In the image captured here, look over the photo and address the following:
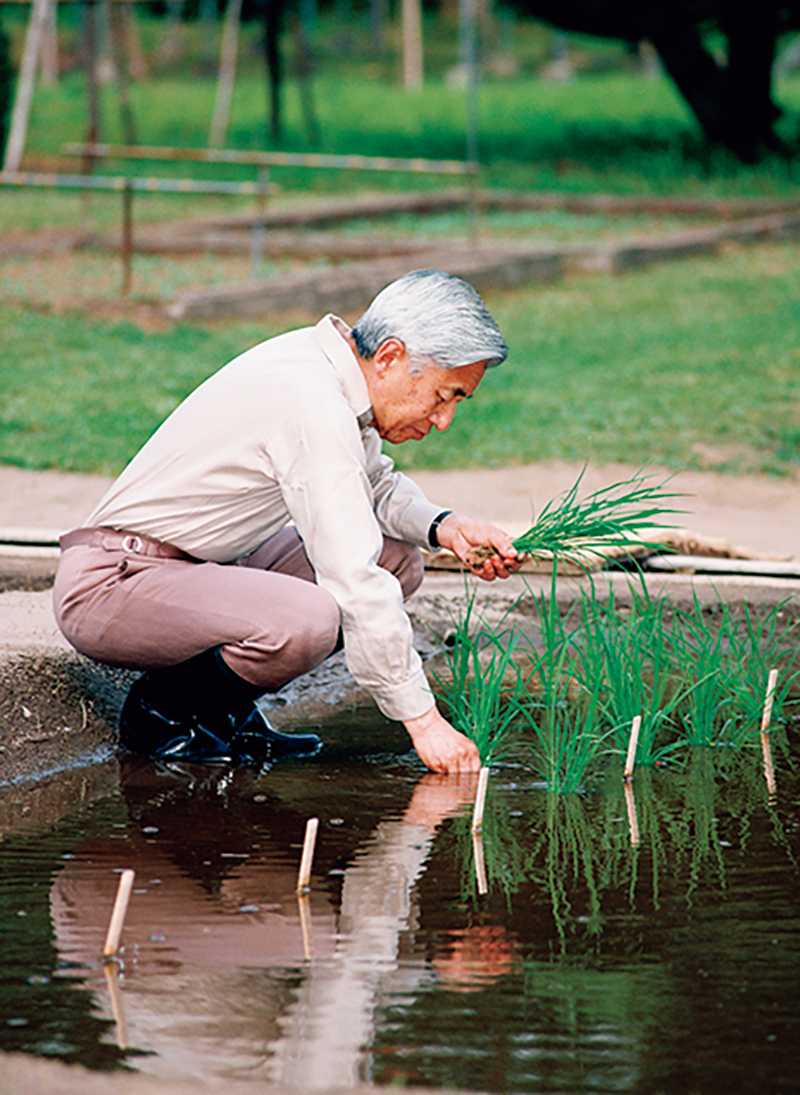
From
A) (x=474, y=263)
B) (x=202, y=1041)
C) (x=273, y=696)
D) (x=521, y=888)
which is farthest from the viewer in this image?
(x=474, y=263)

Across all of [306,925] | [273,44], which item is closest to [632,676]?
[306,925]

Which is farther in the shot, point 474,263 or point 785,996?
point 474,263

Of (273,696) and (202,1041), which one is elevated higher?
(202,1041)

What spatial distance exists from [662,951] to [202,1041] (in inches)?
30.2

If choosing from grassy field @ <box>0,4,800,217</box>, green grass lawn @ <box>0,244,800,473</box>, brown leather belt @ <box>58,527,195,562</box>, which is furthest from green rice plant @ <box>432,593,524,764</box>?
grassy field @ <box>0,4,800,217</box>

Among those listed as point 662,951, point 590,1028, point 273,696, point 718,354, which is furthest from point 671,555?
point 718,354

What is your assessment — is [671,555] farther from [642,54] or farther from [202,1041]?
[642,54]

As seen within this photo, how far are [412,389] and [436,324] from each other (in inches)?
6.5

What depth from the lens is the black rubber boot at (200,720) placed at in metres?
3.30

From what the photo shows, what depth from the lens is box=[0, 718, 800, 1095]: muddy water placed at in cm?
207

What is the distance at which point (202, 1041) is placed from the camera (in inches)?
82.0

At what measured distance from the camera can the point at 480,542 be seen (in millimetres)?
3445

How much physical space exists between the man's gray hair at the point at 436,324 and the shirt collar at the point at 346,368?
80mm

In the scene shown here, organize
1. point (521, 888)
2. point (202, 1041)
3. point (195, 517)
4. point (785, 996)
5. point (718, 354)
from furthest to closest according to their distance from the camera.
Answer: point (718, 354) < point (195, 517) < point (521, 888) < point (785, 996) < point (202, 1041)
